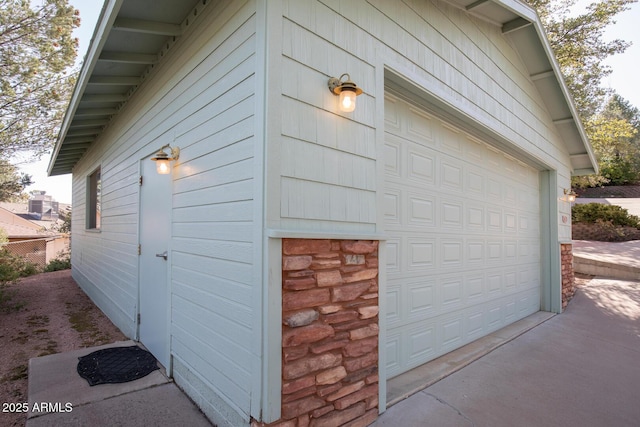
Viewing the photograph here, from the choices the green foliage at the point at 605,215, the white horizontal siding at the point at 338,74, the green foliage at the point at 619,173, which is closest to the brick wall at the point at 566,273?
the white horizontal siding at the point at 338,74

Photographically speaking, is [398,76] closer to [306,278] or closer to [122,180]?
[306,278]

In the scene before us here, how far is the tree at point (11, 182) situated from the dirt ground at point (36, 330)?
4973 mm

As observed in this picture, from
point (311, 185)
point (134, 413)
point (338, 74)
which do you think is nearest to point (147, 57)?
point (338, 74)

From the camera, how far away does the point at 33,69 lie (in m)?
8.17

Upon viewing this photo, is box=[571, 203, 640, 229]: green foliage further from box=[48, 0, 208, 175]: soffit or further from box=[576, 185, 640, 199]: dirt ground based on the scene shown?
box=[48, 0, 208, 175]: soffit

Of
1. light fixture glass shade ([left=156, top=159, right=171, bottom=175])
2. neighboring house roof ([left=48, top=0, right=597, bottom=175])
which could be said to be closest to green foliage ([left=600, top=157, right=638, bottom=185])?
neighboring house roof ([left=48, top=0, right=597, bottom=175])

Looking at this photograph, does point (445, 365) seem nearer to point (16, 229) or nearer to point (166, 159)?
point (166, 159)

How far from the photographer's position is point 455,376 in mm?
3230

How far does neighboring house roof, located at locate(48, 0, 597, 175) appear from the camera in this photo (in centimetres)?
274

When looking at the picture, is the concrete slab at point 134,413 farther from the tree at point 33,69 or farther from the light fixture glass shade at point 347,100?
the tree at point 33,69

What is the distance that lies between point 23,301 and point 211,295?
241 inches

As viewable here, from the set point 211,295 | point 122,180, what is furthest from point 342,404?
point 122,180

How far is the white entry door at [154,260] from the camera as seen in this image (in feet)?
10.8

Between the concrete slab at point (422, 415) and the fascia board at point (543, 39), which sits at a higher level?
the fascia board at point (543, 39)
